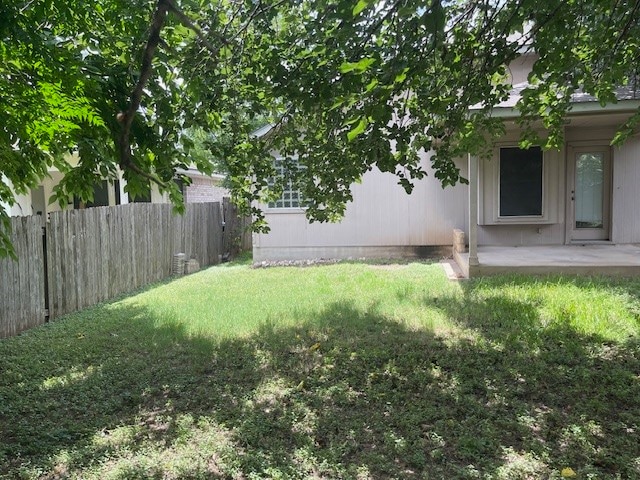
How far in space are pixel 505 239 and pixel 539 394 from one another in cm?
719

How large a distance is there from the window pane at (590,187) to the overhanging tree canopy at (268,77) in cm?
560

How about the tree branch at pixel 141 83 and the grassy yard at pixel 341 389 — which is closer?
the tree branch at pixel 141 83

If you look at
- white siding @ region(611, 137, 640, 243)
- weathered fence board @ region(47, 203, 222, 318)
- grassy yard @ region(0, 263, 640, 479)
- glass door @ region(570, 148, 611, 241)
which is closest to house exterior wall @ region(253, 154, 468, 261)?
weathered fence board @ region(47, 203, 222, 318)

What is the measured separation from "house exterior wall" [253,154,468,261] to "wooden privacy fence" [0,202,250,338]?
234 centimetres

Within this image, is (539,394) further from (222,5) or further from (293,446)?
(222,5)

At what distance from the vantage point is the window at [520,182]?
33.2 ft

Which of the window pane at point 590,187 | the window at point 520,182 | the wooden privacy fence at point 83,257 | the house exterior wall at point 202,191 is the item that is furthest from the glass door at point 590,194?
the house exterior wall at point 202,191

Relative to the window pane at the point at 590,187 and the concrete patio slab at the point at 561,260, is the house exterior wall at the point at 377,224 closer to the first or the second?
the concrete patio slab at the point at 561,260

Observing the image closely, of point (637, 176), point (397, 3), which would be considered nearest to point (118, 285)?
point (397, 3)

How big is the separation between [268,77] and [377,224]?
25.0ft

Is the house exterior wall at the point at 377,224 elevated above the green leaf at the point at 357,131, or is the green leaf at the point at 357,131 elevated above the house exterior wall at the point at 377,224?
the green leaf at the point at 357,131

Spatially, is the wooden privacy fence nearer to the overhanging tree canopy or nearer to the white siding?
the overhanging tree canopy

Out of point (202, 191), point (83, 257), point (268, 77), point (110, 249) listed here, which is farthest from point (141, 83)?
point (202, 191)

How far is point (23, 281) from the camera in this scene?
640 centimetres
